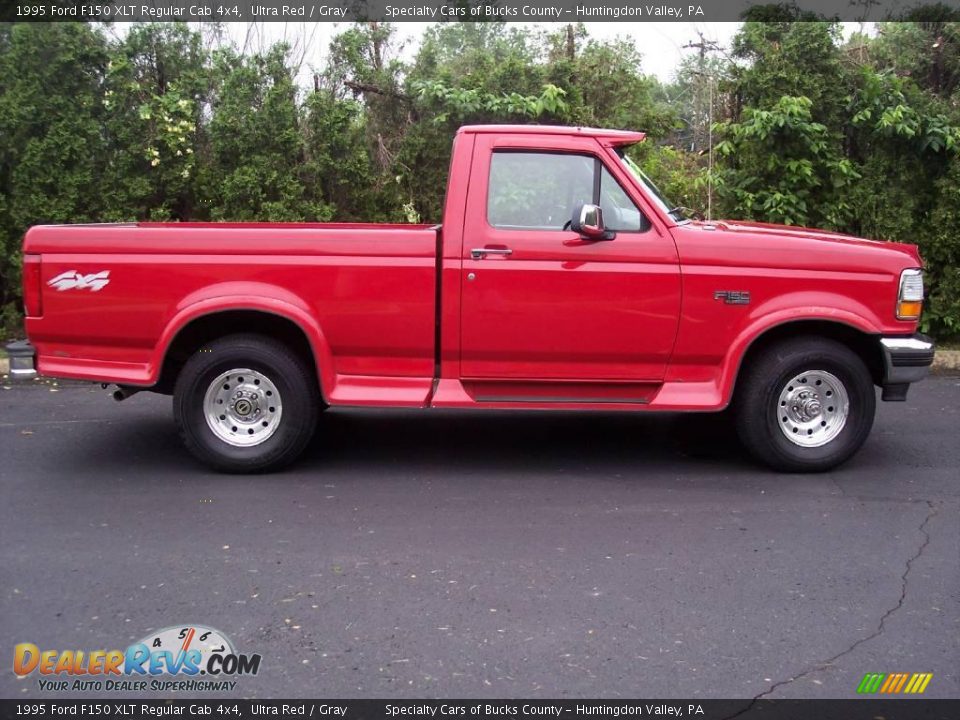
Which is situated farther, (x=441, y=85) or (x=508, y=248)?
(x=441, y=85)

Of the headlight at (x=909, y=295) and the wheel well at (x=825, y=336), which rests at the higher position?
the headlight at (x=909, y=295)

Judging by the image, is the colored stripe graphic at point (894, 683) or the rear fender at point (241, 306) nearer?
the colored stripe graphic at point (894, 683)

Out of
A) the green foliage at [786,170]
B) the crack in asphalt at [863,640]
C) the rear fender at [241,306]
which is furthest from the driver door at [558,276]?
the green foliage at [786,170]

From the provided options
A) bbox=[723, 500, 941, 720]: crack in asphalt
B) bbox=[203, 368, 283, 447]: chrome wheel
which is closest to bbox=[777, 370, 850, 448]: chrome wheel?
bbox=[723, 500, 941, 720]: crack in asphalt

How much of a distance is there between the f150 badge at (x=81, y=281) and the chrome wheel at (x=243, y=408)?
941 mm

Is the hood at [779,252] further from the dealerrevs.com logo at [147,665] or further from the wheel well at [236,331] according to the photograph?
the dealerrevs.com logo at [147,665]

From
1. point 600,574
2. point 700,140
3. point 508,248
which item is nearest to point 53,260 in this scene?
point 508,248

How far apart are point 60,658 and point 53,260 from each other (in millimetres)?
3029

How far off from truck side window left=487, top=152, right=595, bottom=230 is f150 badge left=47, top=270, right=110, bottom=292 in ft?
8.05

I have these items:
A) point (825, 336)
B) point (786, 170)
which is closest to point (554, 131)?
point (825, 336)

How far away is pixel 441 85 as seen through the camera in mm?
10555

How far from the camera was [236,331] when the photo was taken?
6.37 m

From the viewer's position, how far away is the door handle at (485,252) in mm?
6094
